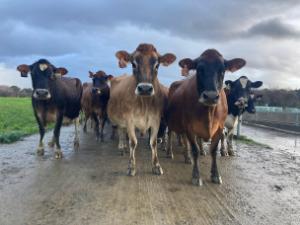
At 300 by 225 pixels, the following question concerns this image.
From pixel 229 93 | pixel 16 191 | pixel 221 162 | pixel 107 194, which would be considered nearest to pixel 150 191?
pixel 107 194

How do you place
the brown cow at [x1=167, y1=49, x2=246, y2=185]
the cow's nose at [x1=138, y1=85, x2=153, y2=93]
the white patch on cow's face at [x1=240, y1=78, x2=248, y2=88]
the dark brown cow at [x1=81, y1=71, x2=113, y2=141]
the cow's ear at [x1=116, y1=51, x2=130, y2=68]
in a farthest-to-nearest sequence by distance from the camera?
1. the dark brown cow at [x1=81, y1=71, x2=113, y2=141]
2. the white patch on cow's face at [x1=240, y1=78, x2=248, y2=88]
3. the cow's ear at [x1=116, y1=51, x2=130, y2=68]
4. the cow's nose at [x1=138, y1=85, x2=153, y2=93]
5. the brown cow at [x1=167, y1=49, x2=246, y2=185]

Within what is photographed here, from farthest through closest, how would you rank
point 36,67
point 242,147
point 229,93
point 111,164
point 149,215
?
point 242,147 → point 229,93 → point 36,67 → point 111,164 → point 149,215

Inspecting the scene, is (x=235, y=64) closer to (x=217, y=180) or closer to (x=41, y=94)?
(x=217, y=180)

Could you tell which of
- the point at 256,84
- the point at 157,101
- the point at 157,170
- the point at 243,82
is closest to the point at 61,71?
the point at 157,101

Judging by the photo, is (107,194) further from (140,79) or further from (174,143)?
(174,143)

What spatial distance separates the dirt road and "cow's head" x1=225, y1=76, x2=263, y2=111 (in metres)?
1.88

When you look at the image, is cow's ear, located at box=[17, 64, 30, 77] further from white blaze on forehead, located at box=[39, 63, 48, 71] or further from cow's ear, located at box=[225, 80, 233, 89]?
cow's ear, located at box=[225, 80, 233, 89]

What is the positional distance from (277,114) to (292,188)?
26078mm

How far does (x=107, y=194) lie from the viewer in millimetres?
5766

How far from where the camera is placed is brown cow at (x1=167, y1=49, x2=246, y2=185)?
634cm

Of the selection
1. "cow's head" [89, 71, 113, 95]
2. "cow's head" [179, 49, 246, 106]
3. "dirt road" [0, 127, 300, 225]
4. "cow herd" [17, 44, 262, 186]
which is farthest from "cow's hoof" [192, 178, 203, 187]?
"cow's head" [89, 71, 113, 95]

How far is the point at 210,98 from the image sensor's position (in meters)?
6.09

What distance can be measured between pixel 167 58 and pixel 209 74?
157cm

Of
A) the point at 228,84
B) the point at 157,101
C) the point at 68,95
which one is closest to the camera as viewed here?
the point at 157,101
